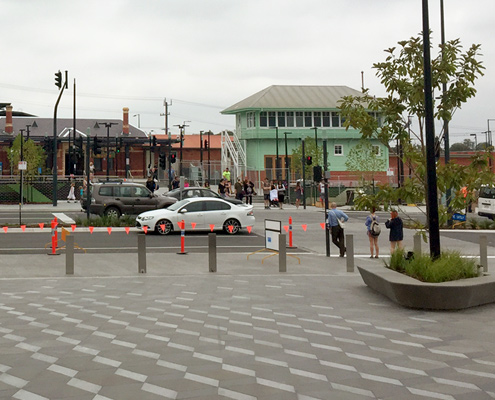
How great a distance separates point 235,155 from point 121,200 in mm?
36250

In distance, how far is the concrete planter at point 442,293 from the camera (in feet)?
37.4

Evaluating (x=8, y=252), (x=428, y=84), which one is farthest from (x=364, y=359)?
(x=8, y=252)

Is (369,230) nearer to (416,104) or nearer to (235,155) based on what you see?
(416,104)

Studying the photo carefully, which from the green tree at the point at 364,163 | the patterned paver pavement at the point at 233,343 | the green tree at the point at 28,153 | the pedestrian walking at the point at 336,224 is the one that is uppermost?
the green tree at the point at 28,153

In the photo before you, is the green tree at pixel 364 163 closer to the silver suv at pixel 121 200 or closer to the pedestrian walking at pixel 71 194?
the pedestrian walking at pixel 71 194

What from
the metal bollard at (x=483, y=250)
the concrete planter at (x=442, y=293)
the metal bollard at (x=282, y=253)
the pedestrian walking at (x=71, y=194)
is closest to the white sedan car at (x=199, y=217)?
the metal bollard at (x=282, y=253)

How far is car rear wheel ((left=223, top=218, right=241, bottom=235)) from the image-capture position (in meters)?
27.4

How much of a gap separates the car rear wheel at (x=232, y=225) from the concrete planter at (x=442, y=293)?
15284 mm

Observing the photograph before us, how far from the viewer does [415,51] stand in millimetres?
14188

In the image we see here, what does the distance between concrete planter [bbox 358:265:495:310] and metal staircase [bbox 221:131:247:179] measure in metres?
54.2

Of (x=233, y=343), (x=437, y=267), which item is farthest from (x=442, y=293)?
(x=233, y=343)

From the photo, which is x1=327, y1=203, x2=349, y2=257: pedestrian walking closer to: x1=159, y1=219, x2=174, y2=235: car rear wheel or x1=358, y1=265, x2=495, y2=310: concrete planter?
x1=159, y1=219, x2=174, y2=235: car rear wheel

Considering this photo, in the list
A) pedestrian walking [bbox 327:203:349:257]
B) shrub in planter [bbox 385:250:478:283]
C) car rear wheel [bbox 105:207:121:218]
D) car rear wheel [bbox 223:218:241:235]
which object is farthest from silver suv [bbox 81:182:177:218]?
shrub in planter [bbox 385:250:478:283]

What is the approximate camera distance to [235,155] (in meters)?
68.6
